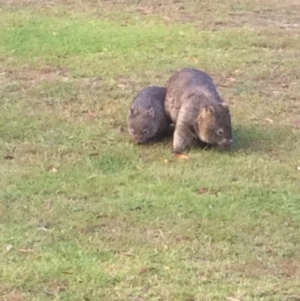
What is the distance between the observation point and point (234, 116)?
8953mm

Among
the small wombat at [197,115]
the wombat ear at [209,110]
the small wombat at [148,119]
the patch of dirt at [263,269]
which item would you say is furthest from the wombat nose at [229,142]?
the patch of dirt at [263,269]

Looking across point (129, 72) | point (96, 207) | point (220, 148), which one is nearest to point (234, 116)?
point (220, 148)

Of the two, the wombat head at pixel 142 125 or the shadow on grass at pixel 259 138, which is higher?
the wombat head at pixel 142 125

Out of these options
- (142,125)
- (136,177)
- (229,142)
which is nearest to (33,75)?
(142,125)

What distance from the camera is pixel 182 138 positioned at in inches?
308

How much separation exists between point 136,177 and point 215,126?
92cm

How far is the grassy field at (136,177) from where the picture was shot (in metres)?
5.50

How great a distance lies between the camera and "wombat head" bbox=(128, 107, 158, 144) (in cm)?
802

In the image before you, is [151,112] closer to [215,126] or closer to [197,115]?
[197,115]

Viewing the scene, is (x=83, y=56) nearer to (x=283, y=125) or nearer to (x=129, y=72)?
(x=129, y=72)

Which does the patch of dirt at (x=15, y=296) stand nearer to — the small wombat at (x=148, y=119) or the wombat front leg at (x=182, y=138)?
the wombat front leg at (x=182, y=138)

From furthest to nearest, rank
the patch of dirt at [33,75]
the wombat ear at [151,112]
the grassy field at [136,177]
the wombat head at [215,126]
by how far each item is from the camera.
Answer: the patch of dirt at [33,75] < the wombat ear at [151,112] < the wombat head at [215,126] < the grassy field at [136,177]

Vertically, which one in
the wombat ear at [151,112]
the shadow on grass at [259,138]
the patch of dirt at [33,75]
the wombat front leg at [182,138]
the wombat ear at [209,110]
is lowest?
the patch of dirt at [33,75]

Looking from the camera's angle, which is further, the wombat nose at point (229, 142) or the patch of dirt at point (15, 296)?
the wombat nose at point (229, 142)
